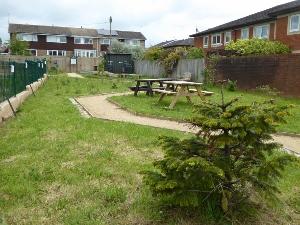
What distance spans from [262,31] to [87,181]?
91.5 feet

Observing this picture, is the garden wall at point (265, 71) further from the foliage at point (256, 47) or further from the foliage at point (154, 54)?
the foliage at point (154, 54)

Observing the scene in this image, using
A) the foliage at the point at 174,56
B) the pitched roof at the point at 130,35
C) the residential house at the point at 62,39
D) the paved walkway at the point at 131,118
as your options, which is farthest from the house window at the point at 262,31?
the pitched roof at the point at 130,35

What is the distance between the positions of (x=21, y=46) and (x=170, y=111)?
4856cm

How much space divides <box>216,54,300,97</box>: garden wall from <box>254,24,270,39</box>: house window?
924cm

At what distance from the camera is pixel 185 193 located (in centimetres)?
391

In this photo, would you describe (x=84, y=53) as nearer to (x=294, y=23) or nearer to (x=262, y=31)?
(x=262, y=31)

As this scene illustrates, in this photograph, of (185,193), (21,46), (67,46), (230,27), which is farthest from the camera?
(67,46)

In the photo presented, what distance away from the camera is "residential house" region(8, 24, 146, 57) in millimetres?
68062

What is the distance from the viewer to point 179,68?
28.5 meters

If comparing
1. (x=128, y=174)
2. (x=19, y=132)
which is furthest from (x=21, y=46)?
(x=128, y=174)

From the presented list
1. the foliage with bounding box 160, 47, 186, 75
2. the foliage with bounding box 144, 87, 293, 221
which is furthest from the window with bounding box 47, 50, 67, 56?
the foliage with bounding box 144, 87, 293, 221

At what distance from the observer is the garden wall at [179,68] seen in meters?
25.1

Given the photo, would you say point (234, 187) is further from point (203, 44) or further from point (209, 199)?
point (203, 44)

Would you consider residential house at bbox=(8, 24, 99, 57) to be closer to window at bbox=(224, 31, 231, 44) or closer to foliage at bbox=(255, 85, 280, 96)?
window at bbox=(224, 31, 231, 44)
